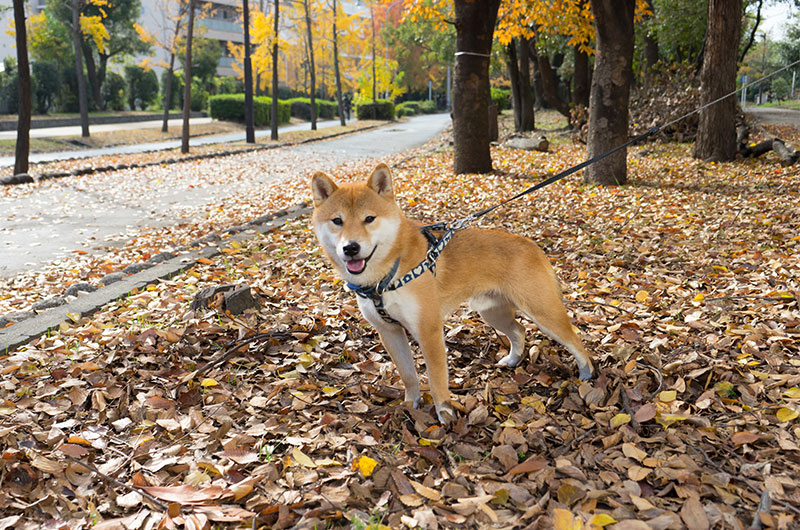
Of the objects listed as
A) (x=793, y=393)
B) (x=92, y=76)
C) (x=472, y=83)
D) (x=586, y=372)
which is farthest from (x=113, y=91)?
(x=793, y=393)

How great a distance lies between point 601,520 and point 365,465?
1115mm

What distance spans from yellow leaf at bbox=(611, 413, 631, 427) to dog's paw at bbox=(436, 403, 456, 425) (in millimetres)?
874

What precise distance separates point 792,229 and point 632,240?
174 centimetres

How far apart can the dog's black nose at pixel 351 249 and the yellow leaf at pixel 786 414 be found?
2.40m

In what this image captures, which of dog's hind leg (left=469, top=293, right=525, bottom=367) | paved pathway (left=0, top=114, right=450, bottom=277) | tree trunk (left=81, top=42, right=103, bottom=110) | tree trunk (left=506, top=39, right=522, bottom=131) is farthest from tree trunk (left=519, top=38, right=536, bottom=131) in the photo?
tree trunk (left=81, top=42, right=103, bottom=110)

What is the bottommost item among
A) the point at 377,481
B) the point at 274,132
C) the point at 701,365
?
the point at 377,481

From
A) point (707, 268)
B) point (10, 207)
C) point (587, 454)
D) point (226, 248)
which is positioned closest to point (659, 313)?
point (707, 268)

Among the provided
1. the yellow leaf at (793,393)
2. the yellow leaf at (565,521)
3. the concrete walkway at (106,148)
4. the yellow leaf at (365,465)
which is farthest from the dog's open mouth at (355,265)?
the concrete walkway at (106,148)

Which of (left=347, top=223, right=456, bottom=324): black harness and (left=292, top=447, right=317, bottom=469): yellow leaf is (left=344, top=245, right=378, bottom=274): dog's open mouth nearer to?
(left=347, top=223, right=456, bottom=324): black harness

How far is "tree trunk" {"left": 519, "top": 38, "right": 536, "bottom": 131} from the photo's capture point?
75.3 feet

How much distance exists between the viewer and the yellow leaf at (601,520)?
252 centimetres

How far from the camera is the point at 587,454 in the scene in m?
3.08

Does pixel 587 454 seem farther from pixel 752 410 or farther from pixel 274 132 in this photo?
pixel 274 132

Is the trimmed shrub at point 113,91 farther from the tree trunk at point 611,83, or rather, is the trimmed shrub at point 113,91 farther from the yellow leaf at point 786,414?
the yellow leaf at point 786,414
